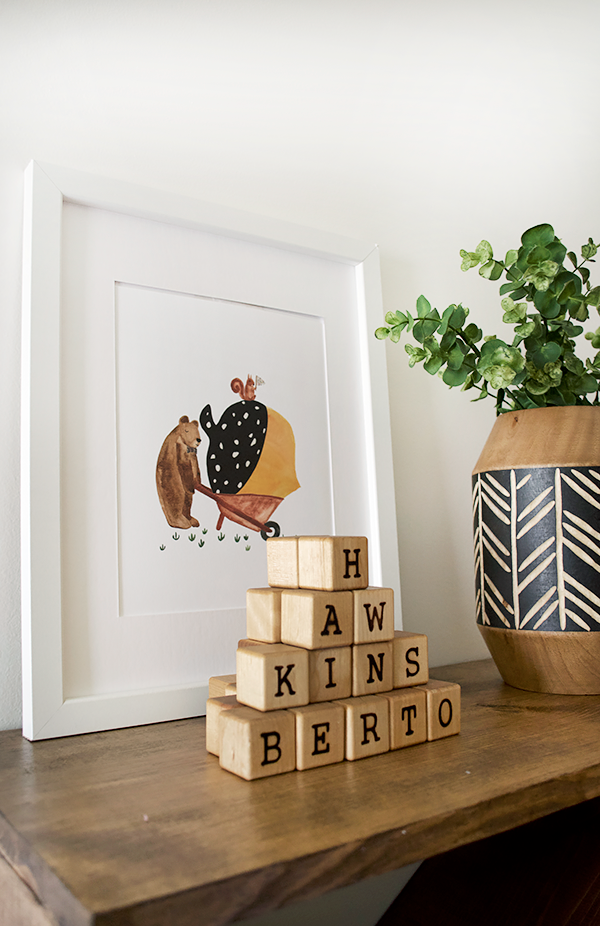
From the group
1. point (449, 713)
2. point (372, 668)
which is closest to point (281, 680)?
point (372, 668)

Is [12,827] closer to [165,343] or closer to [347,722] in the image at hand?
[347,722]

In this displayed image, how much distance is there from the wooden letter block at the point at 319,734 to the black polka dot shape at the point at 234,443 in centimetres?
37

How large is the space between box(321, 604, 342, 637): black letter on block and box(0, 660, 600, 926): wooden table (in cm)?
12

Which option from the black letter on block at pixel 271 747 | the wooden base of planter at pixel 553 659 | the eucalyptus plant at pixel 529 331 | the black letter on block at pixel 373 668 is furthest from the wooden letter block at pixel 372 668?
the eucalyptus plant at pixel 529 331

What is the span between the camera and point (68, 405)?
2.62ft

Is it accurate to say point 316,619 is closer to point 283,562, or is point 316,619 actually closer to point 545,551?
point 283,562

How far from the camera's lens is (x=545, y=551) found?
83 centimetres

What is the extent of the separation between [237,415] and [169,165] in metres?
0.38

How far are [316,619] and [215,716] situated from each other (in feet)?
0.45

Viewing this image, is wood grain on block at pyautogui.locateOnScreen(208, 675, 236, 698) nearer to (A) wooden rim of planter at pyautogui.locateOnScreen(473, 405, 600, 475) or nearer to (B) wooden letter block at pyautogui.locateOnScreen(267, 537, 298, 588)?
(B) wooden letter block at pyautogui.locateOnScreen(267, 537, 298, 588)

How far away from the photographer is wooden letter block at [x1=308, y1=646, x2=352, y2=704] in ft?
2.06

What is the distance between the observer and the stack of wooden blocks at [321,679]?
0.59 m

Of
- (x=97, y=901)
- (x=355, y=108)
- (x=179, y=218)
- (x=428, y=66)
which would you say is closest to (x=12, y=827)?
(x=97, y=901)

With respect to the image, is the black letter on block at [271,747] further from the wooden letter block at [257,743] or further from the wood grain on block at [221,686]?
the wood grain on block at [221,686]
